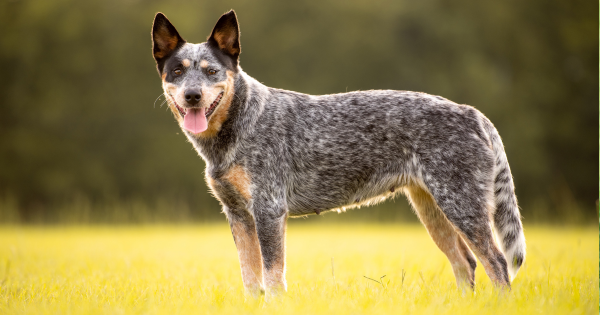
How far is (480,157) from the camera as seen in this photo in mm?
3760

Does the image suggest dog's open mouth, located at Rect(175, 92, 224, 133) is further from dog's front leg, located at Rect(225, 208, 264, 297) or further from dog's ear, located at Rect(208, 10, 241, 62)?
dog's front leg, located at Rect(225, 208, 264, 297)

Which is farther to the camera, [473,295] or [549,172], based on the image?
[549,172]

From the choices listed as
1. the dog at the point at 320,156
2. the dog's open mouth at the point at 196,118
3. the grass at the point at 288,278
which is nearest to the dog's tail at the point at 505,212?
the dog at the point at 320,156

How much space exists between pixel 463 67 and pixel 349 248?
710cm

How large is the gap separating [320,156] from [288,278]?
165cm

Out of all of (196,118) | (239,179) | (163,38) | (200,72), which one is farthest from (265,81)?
(239,179)

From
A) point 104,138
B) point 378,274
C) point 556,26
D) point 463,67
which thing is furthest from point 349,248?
point 556,26

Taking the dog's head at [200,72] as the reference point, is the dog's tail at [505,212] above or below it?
below

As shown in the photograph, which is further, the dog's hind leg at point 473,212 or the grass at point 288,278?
the dog's hind leg at point 473,212

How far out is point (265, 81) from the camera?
12516 millimetres

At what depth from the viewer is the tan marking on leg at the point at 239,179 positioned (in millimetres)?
3674

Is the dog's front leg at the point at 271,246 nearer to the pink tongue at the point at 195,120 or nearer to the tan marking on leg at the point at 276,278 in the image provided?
the tan marking on leg at the point at 276,278

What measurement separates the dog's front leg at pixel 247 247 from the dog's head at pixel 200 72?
2.44 ft

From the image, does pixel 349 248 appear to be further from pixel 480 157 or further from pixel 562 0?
pixel 562 0
